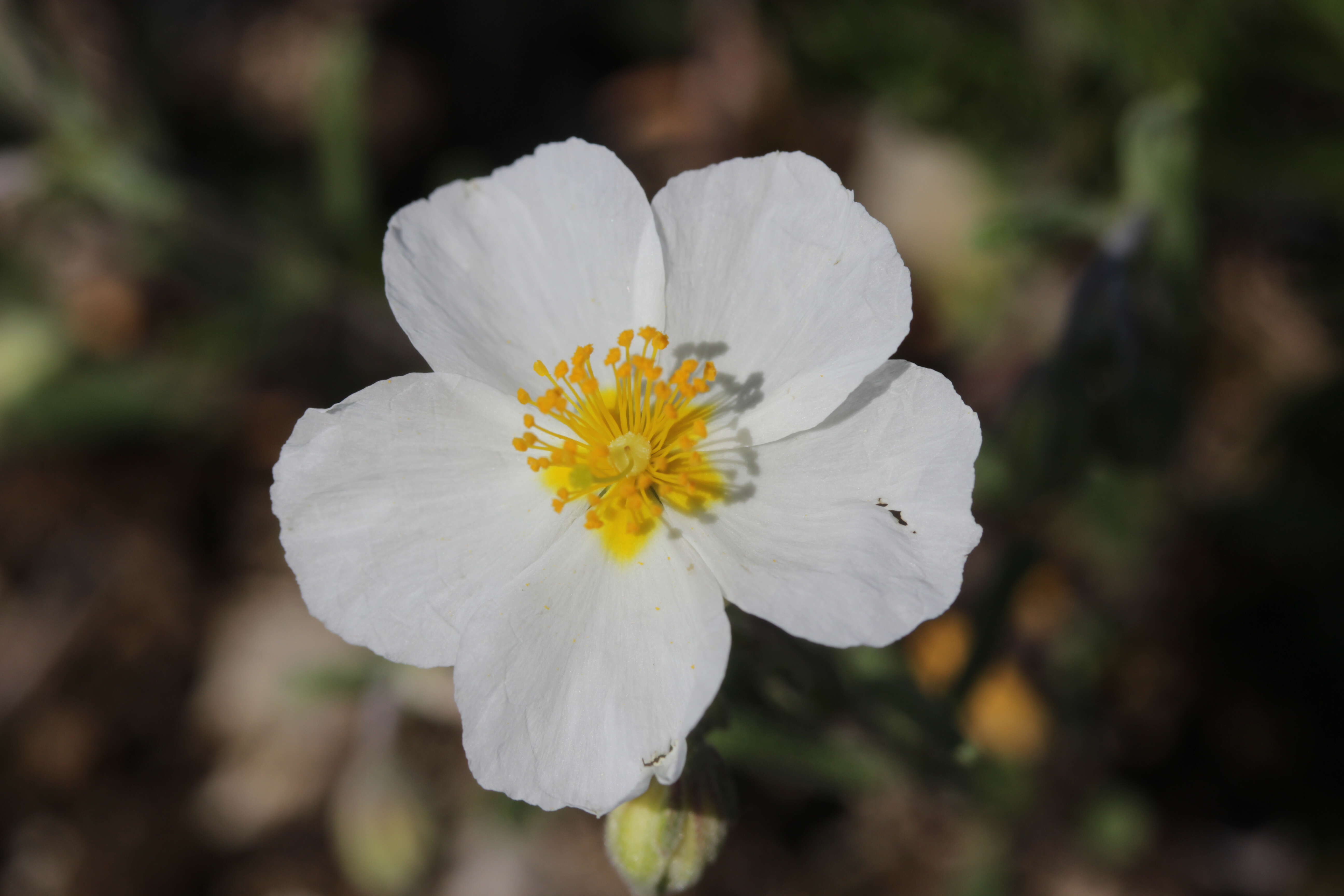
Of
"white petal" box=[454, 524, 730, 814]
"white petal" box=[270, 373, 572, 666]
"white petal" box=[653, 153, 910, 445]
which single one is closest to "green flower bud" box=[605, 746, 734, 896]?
"white petal" box=[454, 524, 730, 814]

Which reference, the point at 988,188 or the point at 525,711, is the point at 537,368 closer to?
the point at 525,711

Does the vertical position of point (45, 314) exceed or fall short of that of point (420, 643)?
it falls short

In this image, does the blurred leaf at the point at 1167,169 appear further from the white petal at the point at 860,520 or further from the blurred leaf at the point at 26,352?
the blurred leaf at the point at 26,352

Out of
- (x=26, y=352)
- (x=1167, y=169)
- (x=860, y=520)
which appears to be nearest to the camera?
(x=860, y=520)

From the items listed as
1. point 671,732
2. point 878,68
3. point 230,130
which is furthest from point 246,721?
point 878,68

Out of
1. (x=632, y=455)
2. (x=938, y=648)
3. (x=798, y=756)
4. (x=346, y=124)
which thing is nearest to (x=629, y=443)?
(x=632, y=455)

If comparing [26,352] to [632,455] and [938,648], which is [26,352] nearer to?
[632,455]

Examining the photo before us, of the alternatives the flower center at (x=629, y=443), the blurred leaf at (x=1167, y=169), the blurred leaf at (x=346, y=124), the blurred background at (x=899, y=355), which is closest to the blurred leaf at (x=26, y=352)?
the blurred background at (x=899, y=355)
